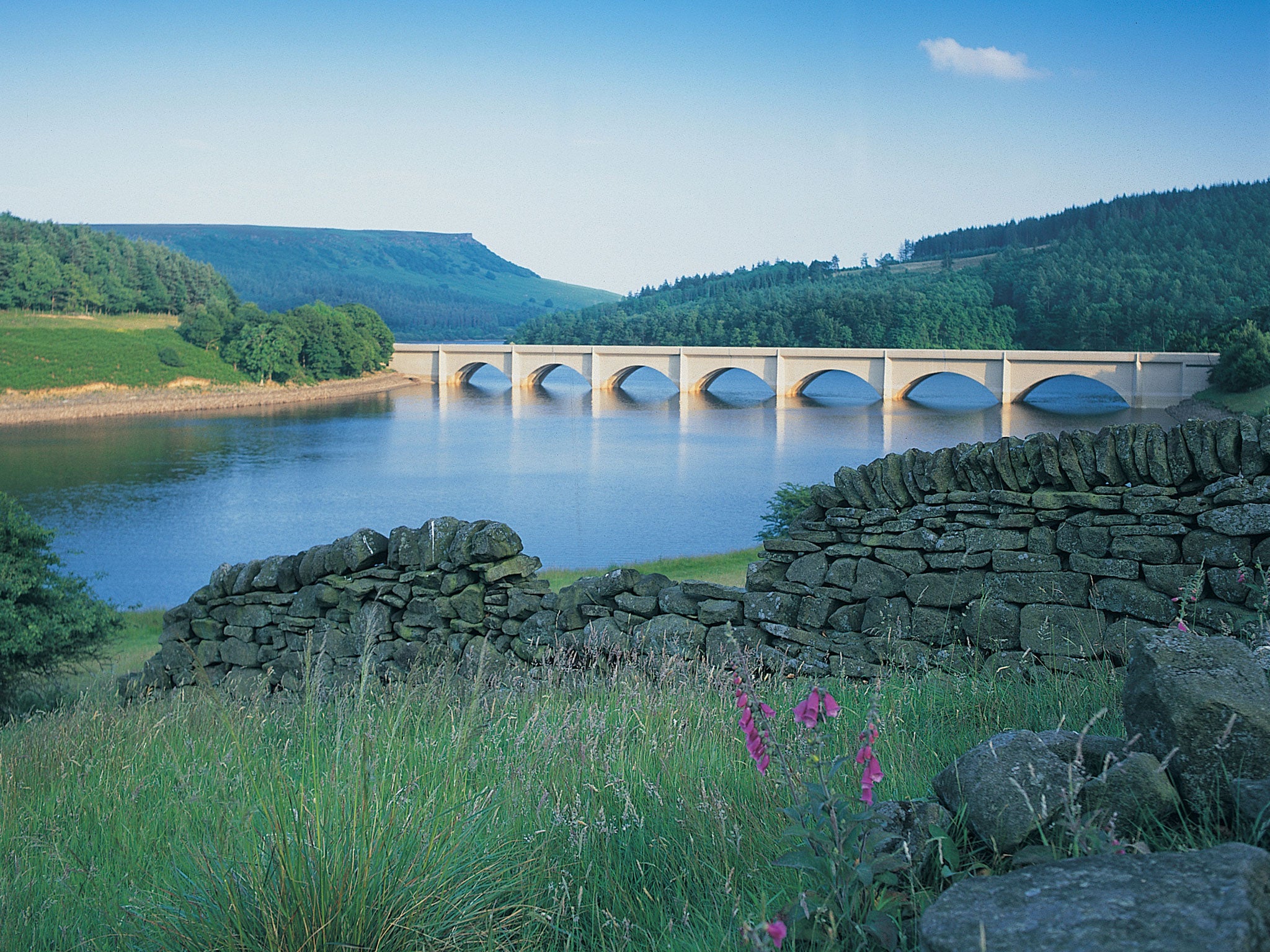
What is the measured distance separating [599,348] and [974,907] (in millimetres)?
83029

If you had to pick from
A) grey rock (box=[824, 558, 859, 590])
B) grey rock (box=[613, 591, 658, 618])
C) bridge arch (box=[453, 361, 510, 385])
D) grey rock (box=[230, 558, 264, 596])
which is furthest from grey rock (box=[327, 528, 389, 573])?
bridge arch (box=[453, 361, 510, 385])

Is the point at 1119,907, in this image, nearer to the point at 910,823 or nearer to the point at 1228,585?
the point at 910,823

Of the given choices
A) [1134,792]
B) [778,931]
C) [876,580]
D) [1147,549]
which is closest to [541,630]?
[876,580]

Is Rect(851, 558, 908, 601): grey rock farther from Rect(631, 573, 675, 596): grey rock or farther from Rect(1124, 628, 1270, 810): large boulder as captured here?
Rect(1124, 628, 1270, 810): large boulder

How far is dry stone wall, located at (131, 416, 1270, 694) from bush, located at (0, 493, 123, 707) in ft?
12.0

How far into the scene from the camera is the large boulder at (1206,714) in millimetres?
2023

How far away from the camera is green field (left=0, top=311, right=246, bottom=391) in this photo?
65.2m

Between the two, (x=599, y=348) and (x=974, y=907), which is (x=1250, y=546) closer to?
(x=974, y=907)

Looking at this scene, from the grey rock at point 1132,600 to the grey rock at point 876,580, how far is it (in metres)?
1.06

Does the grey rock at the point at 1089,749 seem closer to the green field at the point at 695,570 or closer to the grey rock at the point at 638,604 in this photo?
the grey rock at the point at 638,604

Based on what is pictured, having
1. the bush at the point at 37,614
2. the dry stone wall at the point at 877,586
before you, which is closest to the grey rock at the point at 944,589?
the dry stone wall at the point at 877,586

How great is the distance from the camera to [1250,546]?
4.50 m

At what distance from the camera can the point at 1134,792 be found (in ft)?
6.63

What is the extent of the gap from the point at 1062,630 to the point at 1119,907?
12.8 ft
